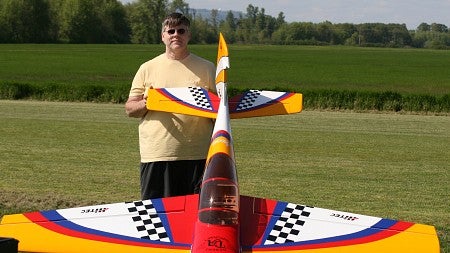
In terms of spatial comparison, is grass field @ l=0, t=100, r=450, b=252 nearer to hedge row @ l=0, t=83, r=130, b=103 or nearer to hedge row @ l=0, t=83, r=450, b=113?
hedge row @ l=0, t=83, r=450, b=113

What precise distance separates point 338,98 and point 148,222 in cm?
2491

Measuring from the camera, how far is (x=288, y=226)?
15.7 feet

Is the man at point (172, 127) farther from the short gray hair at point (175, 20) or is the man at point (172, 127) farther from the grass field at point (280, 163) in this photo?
the grass field at point (280, 163)

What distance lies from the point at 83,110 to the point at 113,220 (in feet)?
71.2

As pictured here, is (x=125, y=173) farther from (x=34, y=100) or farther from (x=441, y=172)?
(x=34, y=100)

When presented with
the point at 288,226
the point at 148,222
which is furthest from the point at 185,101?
the point at 288,226

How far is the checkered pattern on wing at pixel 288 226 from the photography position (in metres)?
4.63

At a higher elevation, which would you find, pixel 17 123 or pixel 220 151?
pixel 220 151

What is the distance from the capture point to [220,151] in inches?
200

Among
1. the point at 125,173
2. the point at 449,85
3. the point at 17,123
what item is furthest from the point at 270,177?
the point at 449,85

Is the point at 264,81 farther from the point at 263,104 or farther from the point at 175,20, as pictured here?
the point at 175,20

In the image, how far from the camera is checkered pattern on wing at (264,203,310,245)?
463 cm

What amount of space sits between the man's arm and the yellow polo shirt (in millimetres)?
50

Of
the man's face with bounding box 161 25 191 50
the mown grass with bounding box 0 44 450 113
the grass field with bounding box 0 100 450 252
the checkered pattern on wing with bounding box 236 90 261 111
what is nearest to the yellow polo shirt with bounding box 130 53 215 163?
the man's face with bounding box 161 25 191 50
